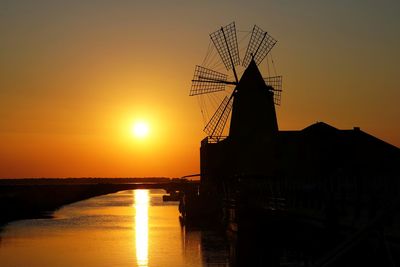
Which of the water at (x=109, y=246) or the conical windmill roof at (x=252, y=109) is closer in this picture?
the water at (x=109, y=246)

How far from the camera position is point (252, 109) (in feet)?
208

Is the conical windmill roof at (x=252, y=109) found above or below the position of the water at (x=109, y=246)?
above

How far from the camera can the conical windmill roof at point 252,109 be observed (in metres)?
62.6

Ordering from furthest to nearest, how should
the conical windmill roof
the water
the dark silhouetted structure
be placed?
the conical windmill roof → the water → the dark silhouetted structure

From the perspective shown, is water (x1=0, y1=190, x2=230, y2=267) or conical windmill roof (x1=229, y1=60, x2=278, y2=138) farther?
conical windmill roof (x1=229, y1=60, x2=278, y2=138)

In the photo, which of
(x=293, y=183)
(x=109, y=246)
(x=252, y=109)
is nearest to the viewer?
(x=293, y=183)

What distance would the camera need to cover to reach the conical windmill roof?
→ 62.6 m

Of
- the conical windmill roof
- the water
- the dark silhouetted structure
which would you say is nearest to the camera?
the dark silhouetted structure

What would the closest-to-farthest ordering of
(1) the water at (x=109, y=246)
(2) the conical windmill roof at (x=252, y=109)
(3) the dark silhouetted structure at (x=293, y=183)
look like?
(3) the dark silhouetted structure at (x=293, y=183)
(1) the water at (x=109, y=246)
(2) the conical windmill roof at (x=252, y=109)

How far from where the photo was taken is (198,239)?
6369 centimetres

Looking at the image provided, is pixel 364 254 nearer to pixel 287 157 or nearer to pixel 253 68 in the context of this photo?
pixel 287 157

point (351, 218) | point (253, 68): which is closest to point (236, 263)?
point (351, 218)

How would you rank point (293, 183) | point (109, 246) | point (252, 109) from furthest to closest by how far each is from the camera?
point (252, 109), point (109, 246), point (293, 183)

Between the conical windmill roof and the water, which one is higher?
the conical windmill roof
